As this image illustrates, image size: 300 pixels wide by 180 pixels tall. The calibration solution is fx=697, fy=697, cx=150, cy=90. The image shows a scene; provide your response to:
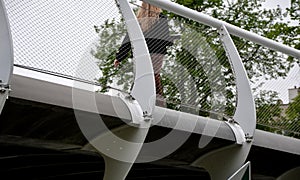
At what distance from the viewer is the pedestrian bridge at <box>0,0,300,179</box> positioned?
8.22 meters

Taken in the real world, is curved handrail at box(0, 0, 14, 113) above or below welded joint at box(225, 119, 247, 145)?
above

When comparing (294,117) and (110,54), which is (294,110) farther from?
(110,54)

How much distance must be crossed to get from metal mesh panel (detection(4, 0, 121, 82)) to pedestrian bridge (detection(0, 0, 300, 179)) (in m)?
0.01

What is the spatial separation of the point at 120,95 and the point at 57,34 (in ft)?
4.31

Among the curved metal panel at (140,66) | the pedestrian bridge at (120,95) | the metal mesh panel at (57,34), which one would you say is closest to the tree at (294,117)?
the pedestrian bridge at (120,95)

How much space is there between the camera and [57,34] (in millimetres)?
8594

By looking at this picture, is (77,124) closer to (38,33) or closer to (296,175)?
(38,33)

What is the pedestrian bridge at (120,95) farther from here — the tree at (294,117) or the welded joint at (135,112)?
the tree at (294,117)

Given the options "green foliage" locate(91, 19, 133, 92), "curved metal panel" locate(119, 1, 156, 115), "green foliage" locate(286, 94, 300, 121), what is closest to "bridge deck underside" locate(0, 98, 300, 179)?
"curved metal panel" locate(119, 1, 156, 115)

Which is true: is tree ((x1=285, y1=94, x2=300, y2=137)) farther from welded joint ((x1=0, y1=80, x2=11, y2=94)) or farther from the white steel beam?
welded joint ((x1=0, y1=80, x2=11, y2=94))

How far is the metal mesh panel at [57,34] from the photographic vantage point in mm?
8125

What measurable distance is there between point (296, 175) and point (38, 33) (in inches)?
334

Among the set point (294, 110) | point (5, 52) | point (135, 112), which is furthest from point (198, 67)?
point (5, 52)

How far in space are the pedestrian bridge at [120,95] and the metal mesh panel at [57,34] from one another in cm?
1
